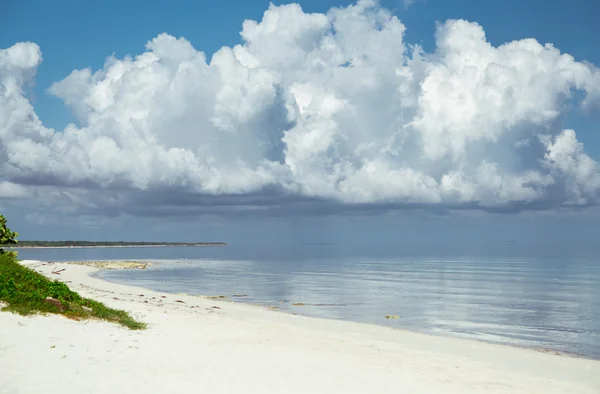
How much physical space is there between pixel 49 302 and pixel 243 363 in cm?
930

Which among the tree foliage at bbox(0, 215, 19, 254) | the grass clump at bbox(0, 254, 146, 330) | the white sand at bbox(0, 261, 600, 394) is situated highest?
the tree foliage at bbox(0, 215, 19, 254)

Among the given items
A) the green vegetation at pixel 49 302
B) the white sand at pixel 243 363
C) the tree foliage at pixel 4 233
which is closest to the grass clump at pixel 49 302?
the green vegetation at pixel 49 302

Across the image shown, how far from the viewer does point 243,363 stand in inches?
731

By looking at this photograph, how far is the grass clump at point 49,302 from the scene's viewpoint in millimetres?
21406

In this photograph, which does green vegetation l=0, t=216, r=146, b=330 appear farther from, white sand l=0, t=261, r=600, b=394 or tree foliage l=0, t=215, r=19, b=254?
tree foliage l=0, t=215, r=19, b=254

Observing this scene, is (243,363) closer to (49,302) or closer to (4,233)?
(49,302)

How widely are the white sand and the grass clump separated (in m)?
0.63

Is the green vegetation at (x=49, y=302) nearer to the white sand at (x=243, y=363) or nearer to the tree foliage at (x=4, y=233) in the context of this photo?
the white sand at (x=243, y=363)

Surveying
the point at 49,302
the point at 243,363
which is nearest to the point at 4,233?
the point at 49,302

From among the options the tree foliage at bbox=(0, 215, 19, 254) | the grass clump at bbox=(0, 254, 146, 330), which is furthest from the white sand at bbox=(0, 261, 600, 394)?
the tree foliage at bbox=(0, 215, 19, 254)

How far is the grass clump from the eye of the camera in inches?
843

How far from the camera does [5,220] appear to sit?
137 ft

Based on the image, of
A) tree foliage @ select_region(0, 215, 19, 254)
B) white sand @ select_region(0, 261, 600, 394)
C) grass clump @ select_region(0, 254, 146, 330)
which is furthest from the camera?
tree foliage @ select_region(0, 215, 19, 254)

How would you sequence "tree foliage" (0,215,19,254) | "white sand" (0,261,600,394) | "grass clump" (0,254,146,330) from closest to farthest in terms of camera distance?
"white sand" (0,261,600,394) → "grass clump" (0,254,146,330) → "tree foliage" (0,215,19,254)
